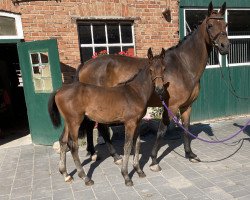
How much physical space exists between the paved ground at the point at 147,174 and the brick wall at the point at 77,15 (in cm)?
275

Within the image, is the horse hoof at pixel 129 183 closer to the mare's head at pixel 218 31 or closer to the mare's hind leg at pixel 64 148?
the mare's hind leg at pixel 64 148

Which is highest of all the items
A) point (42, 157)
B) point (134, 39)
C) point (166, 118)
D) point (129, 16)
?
point (129, 16)

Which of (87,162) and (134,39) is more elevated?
(134,39)

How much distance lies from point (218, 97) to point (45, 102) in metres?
5.33

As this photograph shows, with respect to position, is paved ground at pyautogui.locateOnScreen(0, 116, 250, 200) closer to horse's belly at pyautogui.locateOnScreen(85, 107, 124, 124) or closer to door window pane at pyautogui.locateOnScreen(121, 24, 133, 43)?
horse's belly at pyautogui.locateOnScreen(85, 107, 124, 124)

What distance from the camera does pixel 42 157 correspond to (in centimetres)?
580

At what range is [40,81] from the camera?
21.4ft

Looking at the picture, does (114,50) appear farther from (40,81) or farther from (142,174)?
(142,174)

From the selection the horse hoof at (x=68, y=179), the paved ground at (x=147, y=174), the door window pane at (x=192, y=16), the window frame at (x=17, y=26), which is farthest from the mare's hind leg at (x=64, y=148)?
the door window pane at (x=192, y=16)

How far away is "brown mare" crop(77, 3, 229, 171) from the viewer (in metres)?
4.66

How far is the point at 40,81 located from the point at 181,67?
3548 mm

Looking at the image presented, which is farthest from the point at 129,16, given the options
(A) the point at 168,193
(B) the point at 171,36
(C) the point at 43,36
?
(A) the point at 168,193

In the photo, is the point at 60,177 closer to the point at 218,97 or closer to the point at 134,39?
the point at 134,39

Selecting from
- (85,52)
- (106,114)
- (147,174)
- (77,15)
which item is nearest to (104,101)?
(106,114)
